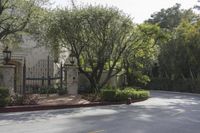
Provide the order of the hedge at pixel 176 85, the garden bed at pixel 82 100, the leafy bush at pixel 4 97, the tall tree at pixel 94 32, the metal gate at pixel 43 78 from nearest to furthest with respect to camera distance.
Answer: the leafy bush at pixel 4 97
the garden bed at pixel 82 100
the tall tree at pixel 94 32
the metal gate at pixel 43 78
the hedge at pixel 176 85

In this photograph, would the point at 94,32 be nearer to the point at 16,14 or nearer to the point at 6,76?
the point at 16,14

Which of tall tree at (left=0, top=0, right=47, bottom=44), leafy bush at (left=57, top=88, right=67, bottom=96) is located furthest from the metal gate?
tall tree at (left=0, top=0, right=47, bottom=44)

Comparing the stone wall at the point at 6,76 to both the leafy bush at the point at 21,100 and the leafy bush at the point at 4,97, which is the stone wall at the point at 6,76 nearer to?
the leafy bush at the point at 21,100

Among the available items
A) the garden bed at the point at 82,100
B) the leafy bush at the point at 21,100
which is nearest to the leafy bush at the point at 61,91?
the garden bed at the point at 82,100

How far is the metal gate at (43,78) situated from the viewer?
101ft

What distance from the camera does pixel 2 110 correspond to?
20.4 m

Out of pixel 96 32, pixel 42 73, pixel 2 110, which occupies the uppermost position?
pixel 96 32

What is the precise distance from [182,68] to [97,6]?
2352 cm

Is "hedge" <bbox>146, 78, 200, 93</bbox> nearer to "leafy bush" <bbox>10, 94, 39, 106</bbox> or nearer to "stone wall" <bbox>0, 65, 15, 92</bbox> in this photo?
"stone wall" <bbox>0, 65, 15, 92</bbox>

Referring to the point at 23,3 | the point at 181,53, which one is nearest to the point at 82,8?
the point at 23,3

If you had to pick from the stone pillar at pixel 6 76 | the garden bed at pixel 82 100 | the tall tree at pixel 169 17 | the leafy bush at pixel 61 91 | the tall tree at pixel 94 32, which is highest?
the tall tree at pixel 169 17

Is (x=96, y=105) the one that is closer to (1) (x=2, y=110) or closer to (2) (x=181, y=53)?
(1) (x=2, y=110)

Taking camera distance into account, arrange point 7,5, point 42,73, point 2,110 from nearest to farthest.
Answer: point 2,110 → point 7,5 → point 42,73

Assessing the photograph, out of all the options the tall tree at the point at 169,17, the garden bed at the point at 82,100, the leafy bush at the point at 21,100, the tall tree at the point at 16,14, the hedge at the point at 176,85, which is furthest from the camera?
the tall tree at the point at 169,17
